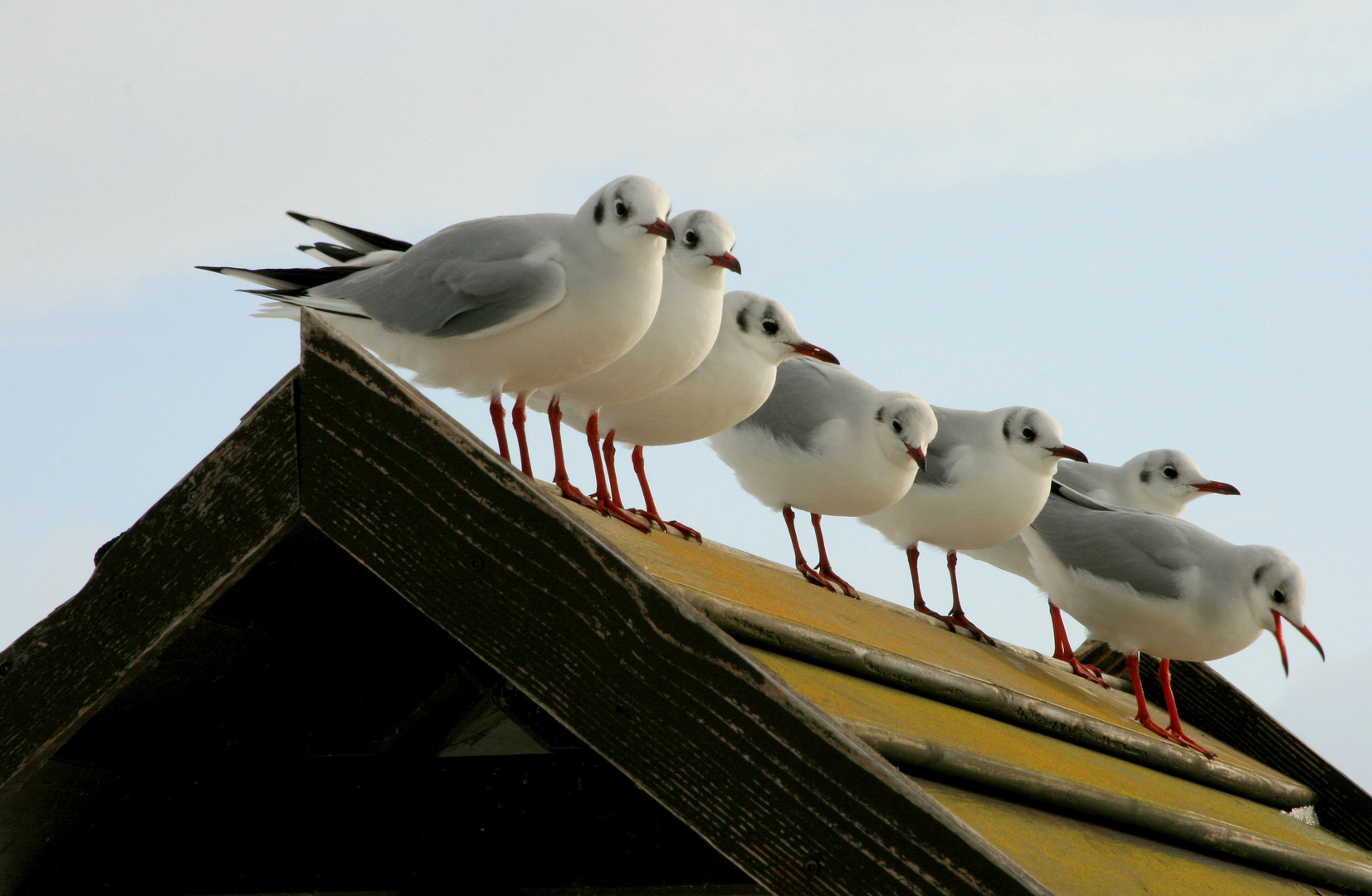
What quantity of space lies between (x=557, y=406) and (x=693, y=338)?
19.7 inches

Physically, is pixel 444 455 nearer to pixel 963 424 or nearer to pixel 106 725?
pixel 106 725

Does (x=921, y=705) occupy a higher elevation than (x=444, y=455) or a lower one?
lower

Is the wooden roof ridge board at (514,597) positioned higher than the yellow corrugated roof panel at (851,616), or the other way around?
the wooden roof ridge board at (514,597)

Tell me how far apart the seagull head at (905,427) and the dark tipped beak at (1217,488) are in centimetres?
315

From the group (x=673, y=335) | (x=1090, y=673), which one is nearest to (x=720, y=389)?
(x=673, y=335)

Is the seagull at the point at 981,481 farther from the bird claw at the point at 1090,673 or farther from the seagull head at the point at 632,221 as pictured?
the seagull head at the point at 632,221

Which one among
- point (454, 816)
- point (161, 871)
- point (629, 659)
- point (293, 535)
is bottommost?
point (161, 871)

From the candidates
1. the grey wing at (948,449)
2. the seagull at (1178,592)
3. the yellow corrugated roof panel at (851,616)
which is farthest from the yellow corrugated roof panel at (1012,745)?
the grey wing at (948,449)

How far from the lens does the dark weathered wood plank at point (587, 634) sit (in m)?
1.75

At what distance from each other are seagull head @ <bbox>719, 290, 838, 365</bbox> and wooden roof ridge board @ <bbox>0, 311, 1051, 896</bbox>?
3.24m

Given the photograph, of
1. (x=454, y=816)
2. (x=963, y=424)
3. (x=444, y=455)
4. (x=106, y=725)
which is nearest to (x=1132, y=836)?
(x=454, y=816)

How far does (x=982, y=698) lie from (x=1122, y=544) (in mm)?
3066

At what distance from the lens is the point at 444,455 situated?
1.78 meters

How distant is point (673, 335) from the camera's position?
427cm
